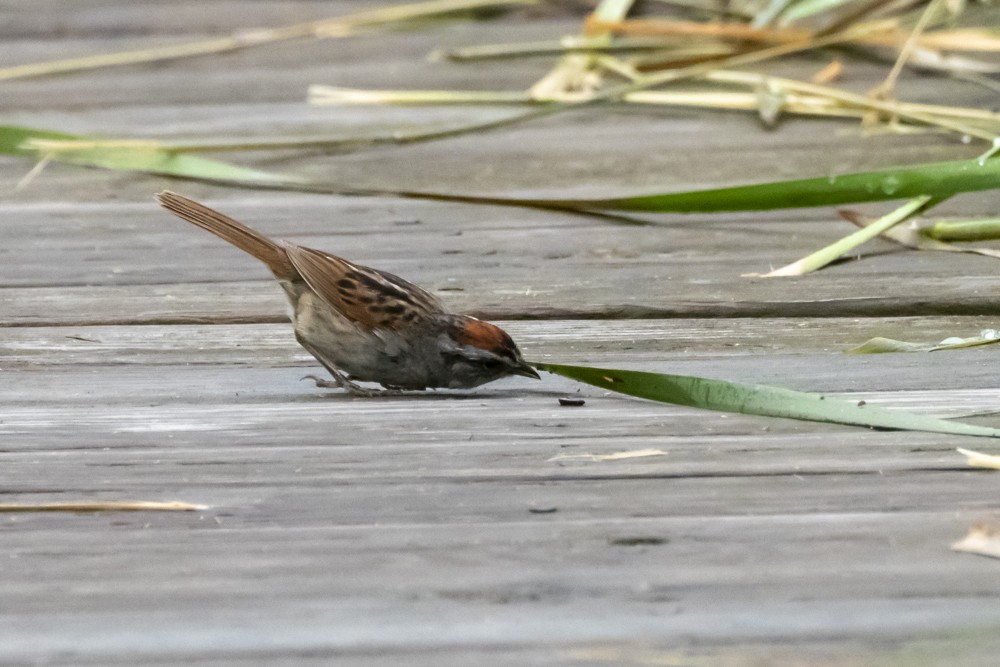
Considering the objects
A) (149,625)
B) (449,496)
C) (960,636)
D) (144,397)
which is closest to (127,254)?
(144,397)

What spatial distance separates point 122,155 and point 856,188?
2.38 m

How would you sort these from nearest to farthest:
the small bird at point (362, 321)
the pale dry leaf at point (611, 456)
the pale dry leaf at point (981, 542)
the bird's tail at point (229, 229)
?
the pale dry leaf at point (981, 542) → the pale dry leaf at point (611, 456) → the small bird at point (362, 321) → the bird's tail at point (229, 229)

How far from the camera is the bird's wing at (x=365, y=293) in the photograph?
321 cm

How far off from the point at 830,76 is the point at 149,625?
4.11 metres

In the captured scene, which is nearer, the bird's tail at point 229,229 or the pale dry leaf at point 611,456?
the pale dry leaf at point 611,456

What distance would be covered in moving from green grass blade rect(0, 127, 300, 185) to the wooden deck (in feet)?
0.31

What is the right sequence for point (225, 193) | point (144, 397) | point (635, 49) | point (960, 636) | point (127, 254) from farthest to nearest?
point (635, 49), point (225, 193), point (127, 254), point (144, 397), point (960, 636)

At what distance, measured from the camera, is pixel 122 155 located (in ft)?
14.2

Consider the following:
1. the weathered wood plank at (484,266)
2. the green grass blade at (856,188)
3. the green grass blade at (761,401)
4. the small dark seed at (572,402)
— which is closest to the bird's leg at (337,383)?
the weathered wood plank at (484,266)

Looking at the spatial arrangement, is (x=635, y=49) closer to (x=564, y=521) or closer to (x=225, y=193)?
(x=225, y=193)

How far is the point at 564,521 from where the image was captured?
6.54ft

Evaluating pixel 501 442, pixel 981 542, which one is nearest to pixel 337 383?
pixel 501 442

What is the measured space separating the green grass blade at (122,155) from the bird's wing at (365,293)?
956mm

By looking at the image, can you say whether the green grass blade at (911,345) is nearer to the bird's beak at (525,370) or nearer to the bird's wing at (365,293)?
the bird's beak at (525,370)
